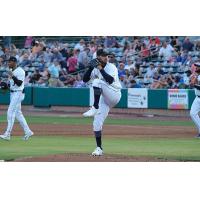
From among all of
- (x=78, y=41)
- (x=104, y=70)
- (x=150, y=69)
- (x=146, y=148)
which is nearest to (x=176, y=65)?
(x=150, y=69)

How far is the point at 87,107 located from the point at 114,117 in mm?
2471

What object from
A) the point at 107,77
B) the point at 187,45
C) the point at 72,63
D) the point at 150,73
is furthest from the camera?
the point at 72,63

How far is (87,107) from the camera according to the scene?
2994cm

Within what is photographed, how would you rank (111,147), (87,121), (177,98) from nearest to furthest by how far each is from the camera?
(111,147), (87,121), (177,98)

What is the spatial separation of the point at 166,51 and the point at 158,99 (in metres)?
2.13

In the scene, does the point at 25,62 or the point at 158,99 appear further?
the point at 25,62

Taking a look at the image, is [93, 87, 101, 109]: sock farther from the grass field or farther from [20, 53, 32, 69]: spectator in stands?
[20, 53, 32, 69]: spectator in stands

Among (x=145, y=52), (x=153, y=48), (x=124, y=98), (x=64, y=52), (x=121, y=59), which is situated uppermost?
(x=153, y=48)

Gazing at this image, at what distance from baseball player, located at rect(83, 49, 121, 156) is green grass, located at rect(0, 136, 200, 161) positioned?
3.17ft

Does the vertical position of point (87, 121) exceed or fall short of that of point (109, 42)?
it falls short

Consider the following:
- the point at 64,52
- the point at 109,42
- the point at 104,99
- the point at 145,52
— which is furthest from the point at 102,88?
the point at 64,52

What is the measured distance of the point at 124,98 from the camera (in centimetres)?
2920

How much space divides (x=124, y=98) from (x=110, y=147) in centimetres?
Answer: 1313

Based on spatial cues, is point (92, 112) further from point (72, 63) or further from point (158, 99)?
point (72, 63)
